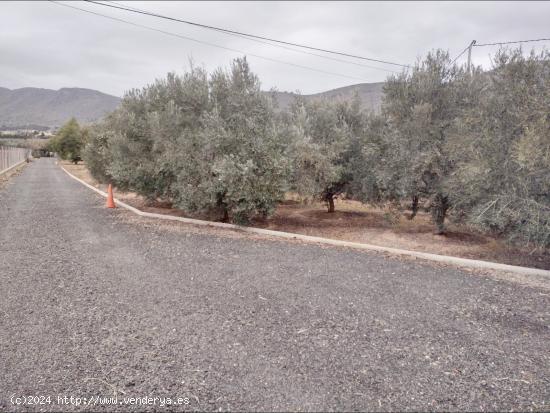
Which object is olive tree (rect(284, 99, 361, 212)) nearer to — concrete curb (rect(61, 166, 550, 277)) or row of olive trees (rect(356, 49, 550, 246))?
row of olive trees (rect(356, 49, 550, 246))

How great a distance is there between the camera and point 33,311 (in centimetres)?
421

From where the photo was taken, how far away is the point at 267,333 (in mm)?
3750

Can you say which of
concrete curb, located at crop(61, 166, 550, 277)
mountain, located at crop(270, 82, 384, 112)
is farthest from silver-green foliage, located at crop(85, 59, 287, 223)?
mountain, located at crop(270, 82, 384, 112)

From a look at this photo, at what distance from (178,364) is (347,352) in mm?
1454

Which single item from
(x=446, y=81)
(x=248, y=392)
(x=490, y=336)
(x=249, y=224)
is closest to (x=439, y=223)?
(x=446, y=81)

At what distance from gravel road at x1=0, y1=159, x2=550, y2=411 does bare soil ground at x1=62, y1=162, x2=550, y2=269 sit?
2.14m

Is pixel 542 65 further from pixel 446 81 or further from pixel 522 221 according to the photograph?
pixel 522 221

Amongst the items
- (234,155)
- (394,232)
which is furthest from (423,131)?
(234,155)

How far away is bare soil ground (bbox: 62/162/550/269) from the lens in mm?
7898

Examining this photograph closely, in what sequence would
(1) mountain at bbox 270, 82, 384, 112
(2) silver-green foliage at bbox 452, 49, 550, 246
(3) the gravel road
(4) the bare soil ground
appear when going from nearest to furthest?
(3) the gravel road
(2) silver-green foliage at bbox 452, 49, 550, 246
(4) the bare soil ground
(1) mountain at bbox 270, 82, 384, 112

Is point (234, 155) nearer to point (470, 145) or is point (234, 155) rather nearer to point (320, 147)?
point (320, 147)

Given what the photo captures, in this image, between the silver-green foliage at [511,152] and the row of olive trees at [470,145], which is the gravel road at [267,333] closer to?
the silver-green foliage at [511,152]

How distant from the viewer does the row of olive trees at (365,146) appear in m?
6.79

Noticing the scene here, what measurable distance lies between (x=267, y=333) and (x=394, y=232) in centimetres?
713
